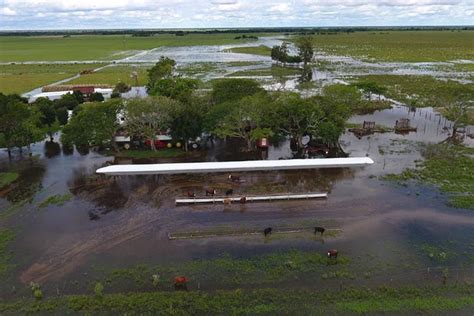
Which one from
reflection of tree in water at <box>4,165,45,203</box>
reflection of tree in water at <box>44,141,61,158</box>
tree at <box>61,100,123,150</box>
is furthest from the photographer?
reflection of tree in water at <box>44,141,61,158</box>

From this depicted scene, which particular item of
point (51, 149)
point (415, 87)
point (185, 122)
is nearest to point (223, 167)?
point (185, 122)

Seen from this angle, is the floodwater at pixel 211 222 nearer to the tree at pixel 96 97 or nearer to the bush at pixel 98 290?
the bush at pixel 98 290

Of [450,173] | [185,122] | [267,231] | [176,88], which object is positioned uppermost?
[176,88]

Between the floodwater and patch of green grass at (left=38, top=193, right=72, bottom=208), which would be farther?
patch of green grass at (left=38, top=193, right=72, bottom=208)

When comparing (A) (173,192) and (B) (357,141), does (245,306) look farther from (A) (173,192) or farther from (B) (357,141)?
(B) (357,141)

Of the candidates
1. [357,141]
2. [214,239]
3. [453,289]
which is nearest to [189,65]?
[357,141]

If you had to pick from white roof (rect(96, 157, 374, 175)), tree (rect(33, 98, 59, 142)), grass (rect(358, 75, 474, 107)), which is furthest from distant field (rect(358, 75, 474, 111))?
tree (rect(33, 98, 59, 142))

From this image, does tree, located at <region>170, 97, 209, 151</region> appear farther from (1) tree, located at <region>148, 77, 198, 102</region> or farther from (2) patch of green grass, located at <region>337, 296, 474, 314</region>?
(2) patch of green grass, located at <region>337, 296, 474, 314</region>

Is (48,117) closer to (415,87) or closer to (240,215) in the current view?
(240,215)
